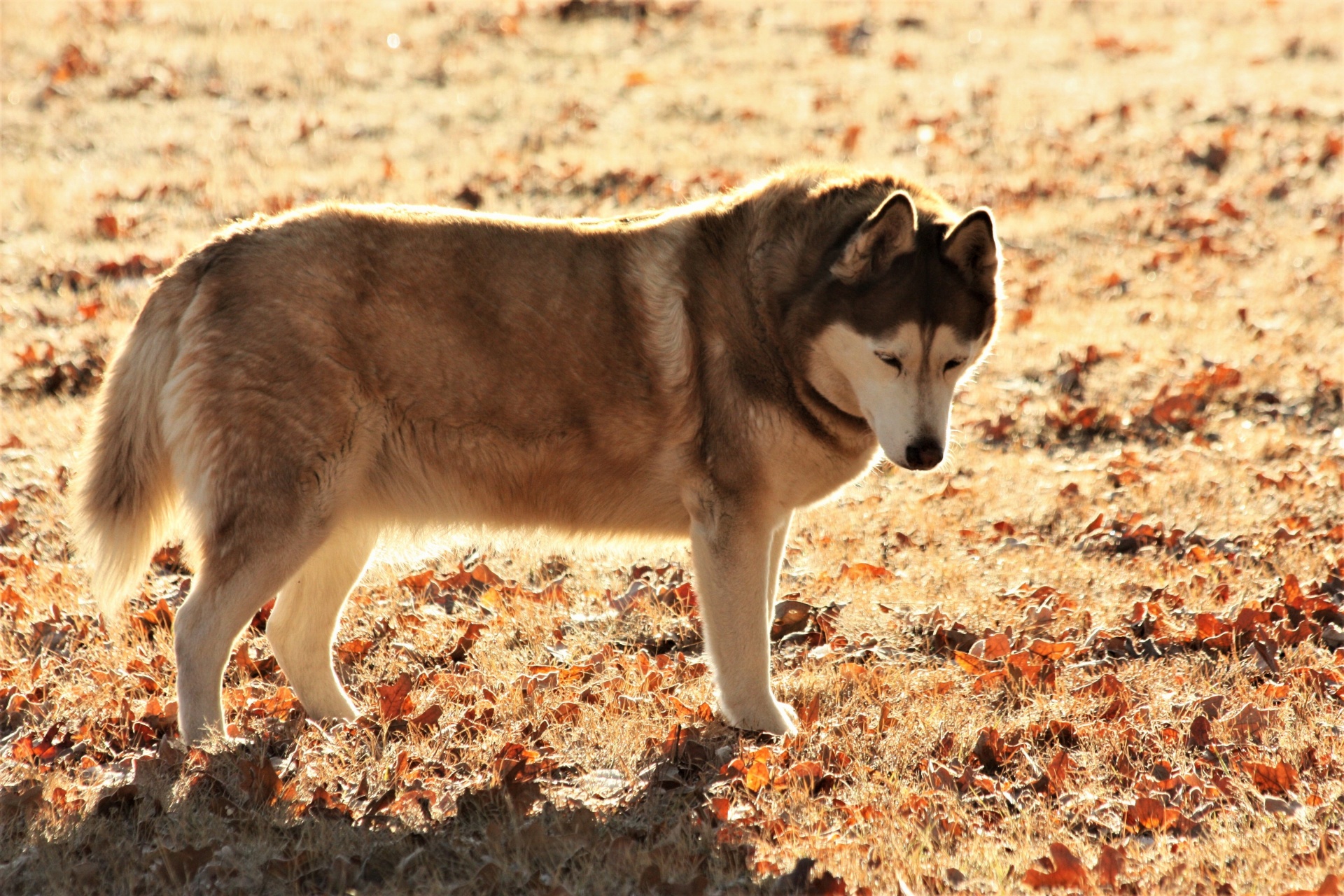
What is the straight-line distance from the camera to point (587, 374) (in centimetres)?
474

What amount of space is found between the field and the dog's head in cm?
114

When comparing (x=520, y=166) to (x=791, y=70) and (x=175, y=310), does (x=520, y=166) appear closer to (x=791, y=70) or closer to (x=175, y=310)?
(x=791, y=70)

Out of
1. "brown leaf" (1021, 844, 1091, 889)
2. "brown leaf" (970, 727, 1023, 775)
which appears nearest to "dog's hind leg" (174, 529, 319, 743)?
"brown leaf" (970, 727, 1023, 775)

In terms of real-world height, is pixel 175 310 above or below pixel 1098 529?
above

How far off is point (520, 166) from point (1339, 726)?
34.2 feet

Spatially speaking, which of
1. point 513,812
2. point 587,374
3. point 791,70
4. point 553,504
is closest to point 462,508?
point 553,504

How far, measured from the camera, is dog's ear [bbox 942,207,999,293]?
14.6ft

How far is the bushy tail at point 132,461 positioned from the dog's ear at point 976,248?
2.71 meters

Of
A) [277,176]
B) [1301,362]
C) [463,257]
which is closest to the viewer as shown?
[463,257]

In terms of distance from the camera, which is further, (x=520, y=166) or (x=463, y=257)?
(x=520, y=166)

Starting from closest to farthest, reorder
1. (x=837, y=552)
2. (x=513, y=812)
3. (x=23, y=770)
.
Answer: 1. (x=513, y=812)
2. (x=23, y=770)
3. (x=837, y=552)

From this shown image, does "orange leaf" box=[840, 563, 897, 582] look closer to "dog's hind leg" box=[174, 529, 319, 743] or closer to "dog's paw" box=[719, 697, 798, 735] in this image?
"dog's paw" box=[719, 697, 798, 735]

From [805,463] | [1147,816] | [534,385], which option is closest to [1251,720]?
[1147,816]

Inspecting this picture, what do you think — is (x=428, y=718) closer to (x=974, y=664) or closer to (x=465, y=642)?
(x=465, y=642)
